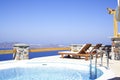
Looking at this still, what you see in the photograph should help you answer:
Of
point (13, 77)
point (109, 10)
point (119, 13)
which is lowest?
point (13, 77)

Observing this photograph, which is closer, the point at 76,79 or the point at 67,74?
the point at 76,79

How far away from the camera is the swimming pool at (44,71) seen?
801 centimetres

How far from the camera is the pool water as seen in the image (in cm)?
798

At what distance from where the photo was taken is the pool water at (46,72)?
26.2 feet

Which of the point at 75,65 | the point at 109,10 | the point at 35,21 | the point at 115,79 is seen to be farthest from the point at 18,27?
the point at 115,79

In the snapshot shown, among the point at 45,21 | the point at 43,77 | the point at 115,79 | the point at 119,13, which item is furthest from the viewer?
the point at 45,21

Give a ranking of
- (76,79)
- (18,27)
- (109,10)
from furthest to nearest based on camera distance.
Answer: (18,27) → (109,10) → (76,79)

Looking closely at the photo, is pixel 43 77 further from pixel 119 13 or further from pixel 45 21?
pixel 45 21

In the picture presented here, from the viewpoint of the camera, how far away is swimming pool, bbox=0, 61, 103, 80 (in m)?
8.01

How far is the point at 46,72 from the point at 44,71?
0.23 metres

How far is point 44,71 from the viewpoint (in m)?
9.32

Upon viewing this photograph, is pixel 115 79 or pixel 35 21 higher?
pixel 35 21

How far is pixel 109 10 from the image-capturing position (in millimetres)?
12664

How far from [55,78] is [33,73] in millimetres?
1369
